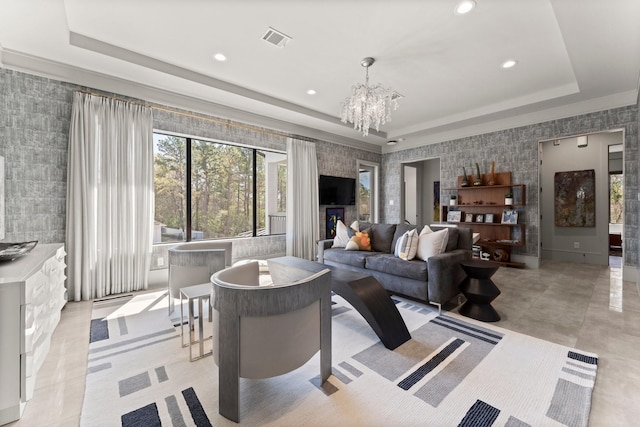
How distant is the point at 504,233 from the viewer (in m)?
5.22

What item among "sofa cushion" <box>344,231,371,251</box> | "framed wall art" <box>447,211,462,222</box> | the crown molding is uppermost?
the crown molding

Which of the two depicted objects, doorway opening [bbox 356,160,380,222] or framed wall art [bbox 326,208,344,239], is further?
doorway opening [bbox 356,160,380,222]

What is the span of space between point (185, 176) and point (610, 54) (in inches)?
221

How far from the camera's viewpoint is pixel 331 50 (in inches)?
119

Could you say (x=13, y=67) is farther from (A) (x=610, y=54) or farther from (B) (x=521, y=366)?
(A) (x=610, y=54)

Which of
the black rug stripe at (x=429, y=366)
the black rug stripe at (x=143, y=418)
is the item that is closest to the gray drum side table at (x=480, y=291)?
the black rug stripe at (x=429, y=366)

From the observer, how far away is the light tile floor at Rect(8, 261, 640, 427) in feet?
5.02

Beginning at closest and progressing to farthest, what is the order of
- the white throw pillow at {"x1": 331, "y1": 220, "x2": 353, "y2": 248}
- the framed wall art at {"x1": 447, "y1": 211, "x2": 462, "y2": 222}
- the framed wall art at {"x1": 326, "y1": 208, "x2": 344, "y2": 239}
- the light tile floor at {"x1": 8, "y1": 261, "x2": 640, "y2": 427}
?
the light tile floor at {"x1": 8, "y1": 261, "x2": 640, "y2": 427} < the white throw pillow at {"x1": 331, "y1": 220, "x2": 353, "y2": 248} < the framed wall art at {"x1": 447, "y1": 211, "x2": 462, "y2": 222} < the framed wall art at {"x1": 326, "y1": 208, "x2": 344, "y2": 239}

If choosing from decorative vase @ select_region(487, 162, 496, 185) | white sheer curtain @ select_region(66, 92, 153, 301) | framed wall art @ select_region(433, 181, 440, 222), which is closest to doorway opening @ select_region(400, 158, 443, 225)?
framed wall art @ select_region(433, 181, 440, 222)

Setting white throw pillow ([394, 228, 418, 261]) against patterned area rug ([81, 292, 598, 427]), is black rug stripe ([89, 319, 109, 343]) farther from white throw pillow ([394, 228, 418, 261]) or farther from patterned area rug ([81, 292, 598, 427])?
white throw pillow ([394, 228, 418, 261])

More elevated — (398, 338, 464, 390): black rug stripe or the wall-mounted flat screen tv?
the wall-mounted flat screen tv

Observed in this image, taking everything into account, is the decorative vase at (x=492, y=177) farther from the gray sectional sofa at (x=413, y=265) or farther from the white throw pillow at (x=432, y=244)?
the white throw pillow at (x=432, y=244)

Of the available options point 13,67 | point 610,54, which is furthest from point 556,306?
point 13,67

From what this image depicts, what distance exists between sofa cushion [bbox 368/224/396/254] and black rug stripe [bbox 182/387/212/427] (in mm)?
3015
